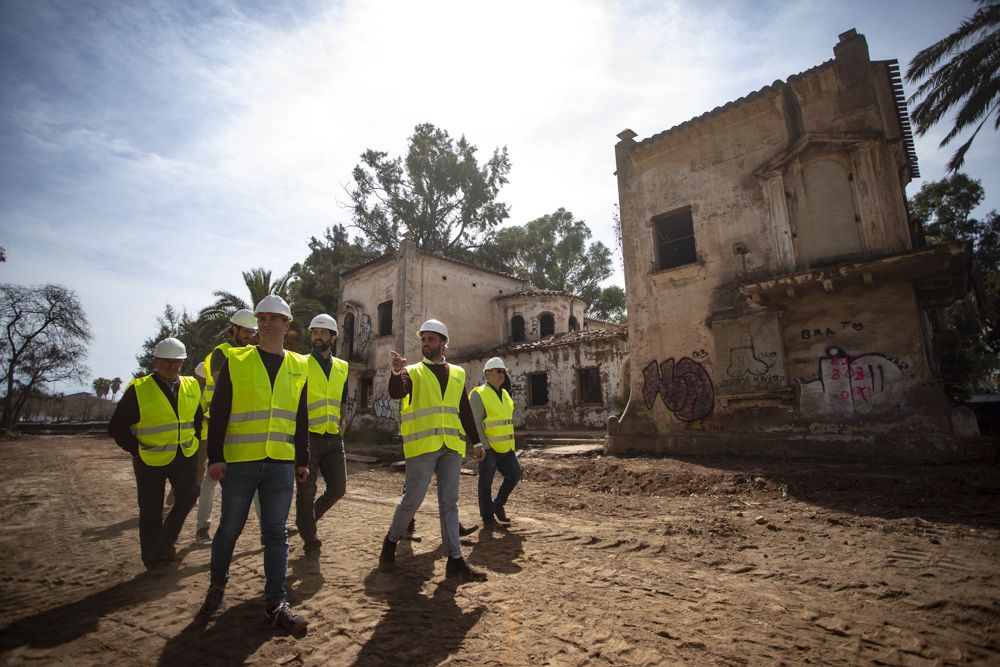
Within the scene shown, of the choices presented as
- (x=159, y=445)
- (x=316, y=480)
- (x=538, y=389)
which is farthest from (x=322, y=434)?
(x=538, y=389)

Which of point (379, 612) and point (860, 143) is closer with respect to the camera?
point (379, 612)

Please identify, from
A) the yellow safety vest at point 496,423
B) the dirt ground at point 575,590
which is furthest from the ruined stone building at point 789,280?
the yellow safety vest at point 496,423

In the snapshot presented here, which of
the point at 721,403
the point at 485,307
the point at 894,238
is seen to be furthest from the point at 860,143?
the point at 485,307

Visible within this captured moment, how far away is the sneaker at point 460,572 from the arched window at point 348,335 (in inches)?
770

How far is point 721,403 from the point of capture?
31.4 ft

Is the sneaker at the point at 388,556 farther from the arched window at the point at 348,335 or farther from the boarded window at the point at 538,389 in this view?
the arched window at the point at 348,335

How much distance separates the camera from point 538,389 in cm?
1795

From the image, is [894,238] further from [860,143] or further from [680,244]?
[680,244]

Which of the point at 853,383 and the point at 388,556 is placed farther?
the point at 853,383

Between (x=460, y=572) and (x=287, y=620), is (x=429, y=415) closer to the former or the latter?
(x=460, y=572)

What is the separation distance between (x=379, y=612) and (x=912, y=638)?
9.75 ft

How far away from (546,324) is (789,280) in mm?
13810

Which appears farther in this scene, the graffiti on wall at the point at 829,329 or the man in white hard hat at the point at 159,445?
the graffiti on wall at the point at 829,329

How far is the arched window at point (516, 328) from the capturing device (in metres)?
21.9
